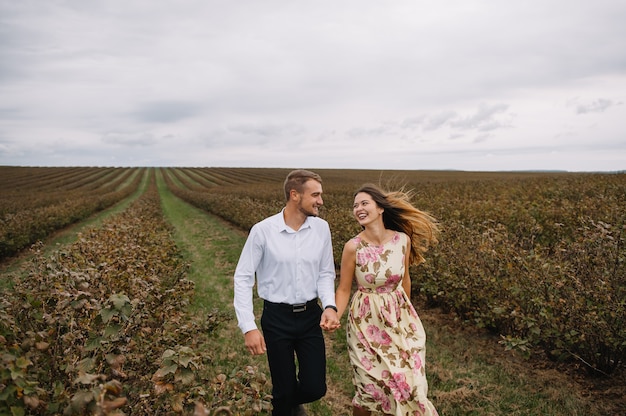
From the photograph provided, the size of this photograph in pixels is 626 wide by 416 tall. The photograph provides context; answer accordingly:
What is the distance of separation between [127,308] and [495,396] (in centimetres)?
414

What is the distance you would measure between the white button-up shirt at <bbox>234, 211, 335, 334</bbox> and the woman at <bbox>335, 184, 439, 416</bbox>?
0.33 m

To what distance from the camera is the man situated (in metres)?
3.00

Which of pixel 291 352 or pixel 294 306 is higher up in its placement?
pixel 294 306

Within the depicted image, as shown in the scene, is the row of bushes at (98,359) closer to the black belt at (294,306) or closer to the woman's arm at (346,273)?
the black belt at (294,306)

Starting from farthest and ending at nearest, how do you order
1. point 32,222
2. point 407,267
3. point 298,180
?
point 32,222
point 407,267
point 298,180

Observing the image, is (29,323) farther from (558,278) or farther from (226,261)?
(226,261)

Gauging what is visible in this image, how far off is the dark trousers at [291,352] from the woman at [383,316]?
0.31 metres

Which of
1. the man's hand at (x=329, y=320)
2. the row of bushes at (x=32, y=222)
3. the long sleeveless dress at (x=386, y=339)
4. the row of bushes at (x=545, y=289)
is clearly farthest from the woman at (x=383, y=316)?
the row of bushes at (x=32, y=222)

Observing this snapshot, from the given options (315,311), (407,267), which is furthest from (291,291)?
(407,267)

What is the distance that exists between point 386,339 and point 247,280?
1.24 meters

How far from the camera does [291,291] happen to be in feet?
9.82

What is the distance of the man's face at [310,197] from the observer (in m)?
3.01

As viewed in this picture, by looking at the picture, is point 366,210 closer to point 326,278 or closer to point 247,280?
point 326,278

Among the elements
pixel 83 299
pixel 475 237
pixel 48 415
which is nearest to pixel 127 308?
pixel 83 299
